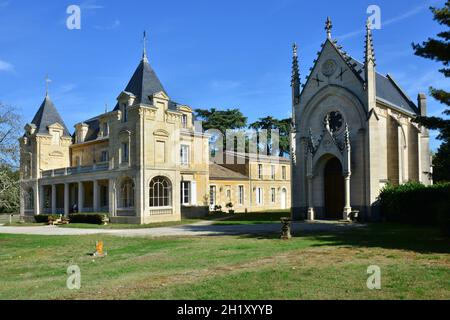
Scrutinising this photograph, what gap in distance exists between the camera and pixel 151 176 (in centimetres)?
3011

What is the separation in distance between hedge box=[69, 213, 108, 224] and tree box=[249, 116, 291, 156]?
34855mm

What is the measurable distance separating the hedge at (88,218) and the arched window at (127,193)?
1.67 meters

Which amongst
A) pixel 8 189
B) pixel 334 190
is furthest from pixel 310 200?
pixel 8 189

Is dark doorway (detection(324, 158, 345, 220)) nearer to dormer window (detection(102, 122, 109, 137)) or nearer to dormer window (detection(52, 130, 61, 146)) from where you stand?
dormer window (detection(102, 122, 109, 137))

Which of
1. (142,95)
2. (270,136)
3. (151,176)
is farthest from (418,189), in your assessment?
(270,136)

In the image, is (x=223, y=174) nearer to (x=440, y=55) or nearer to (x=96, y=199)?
(x=96, y=199)

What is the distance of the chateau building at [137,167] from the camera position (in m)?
30.5

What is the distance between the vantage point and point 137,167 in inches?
1176

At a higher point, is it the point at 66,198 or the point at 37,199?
the point at 66,198

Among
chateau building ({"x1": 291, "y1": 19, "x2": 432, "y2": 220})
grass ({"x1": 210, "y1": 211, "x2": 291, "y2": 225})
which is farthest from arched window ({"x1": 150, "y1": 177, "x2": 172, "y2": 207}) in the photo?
chateau building ({"x1": 291, "y1": 19, "x2": 432, "y2": 220})

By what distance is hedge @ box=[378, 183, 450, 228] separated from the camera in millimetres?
23109

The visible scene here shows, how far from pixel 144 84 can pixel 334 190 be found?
15.7 meters

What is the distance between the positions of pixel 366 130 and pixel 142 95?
51.4 ft
